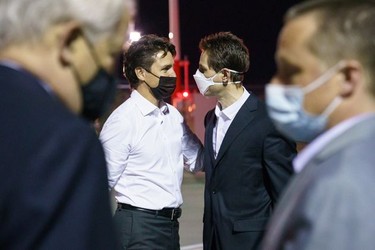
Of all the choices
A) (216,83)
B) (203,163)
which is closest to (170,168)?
(203,163)

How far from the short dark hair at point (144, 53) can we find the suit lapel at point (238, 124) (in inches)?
34.4

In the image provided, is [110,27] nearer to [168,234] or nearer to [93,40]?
[93,40]

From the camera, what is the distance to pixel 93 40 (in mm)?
1718

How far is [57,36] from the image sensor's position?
1667 mm

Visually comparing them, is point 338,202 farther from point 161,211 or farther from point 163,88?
point 163,88

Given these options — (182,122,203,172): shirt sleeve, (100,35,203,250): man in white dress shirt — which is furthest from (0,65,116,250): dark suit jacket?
(182,122,203,172): shirt sleeve

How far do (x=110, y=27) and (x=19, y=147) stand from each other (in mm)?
355

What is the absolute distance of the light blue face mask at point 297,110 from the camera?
1.91 meters

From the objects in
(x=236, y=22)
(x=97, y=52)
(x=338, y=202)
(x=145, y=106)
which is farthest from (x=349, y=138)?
(x=236, y=22)

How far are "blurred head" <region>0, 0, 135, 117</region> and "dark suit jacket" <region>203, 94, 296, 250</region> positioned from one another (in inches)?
127

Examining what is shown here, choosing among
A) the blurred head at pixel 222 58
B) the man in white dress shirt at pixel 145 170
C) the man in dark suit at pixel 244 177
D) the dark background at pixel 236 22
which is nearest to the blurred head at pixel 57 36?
the man in dark suit at pixel 244 177

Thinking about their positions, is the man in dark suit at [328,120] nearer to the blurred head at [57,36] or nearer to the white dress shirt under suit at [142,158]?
the blurred head at [57,36]

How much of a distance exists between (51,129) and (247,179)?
135 inches

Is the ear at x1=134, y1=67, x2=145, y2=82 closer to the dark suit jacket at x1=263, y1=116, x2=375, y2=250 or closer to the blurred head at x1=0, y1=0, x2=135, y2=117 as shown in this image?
the blurred head at x1=0, y1=0, x2=135, y2=117
